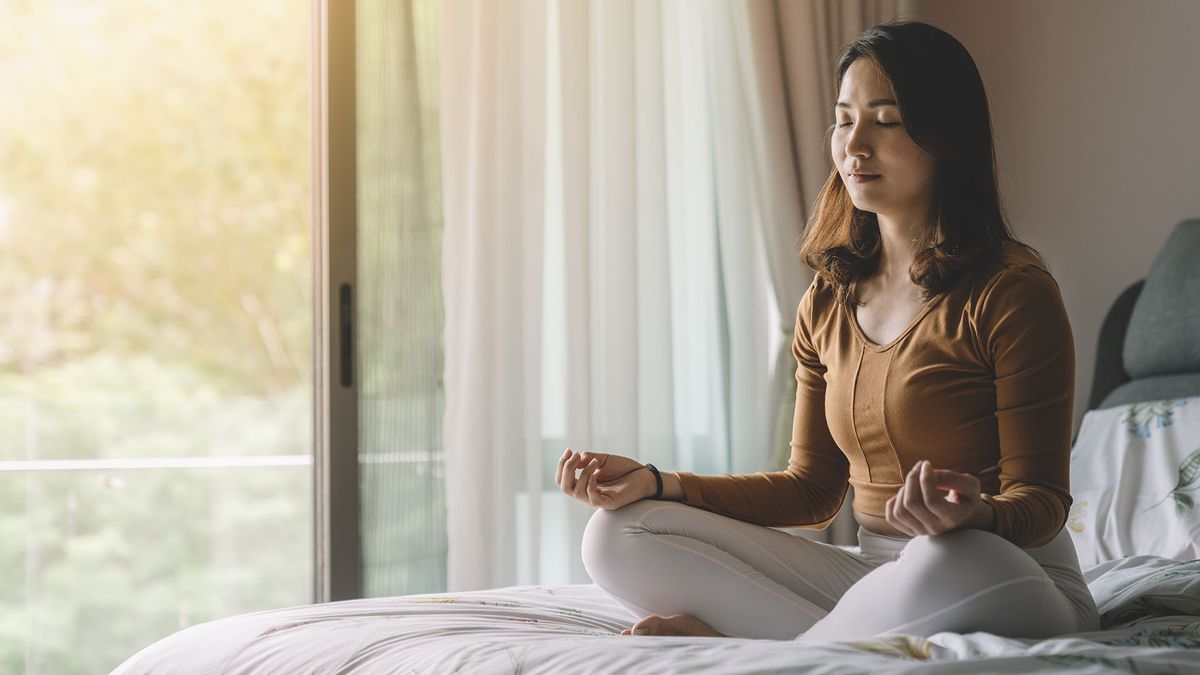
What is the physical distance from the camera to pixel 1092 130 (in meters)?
2.73

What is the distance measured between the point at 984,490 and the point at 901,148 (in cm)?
44

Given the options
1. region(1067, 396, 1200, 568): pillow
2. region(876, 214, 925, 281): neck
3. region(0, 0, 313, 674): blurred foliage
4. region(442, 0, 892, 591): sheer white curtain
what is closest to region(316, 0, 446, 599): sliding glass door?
region(442, 0, 892, 591): sheer white curtain

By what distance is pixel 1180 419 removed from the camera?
81.4 inches

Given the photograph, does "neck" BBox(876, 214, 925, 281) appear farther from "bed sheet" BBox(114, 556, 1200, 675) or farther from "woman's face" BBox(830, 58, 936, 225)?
"bed sheet" BBox(114, 556, 1200, 675)

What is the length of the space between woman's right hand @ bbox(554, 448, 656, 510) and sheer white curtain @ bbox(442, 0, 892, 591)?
1119 mm

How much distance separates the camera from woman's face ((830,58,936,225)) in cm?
146

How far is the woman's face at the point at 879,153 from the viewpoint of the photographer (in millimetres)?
1463

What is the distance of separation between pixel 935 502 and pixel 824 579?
0.36 m

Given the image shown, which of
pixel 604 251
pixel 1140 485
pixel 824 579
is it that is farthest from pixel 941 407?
pixel 604 251

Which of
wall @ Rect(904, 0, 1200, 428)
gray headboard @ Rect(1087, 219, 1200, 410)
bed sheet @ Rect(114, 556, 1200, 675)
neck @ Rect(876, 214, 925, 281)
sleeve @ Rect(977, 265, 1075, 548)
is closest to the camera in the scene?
bed sheet @ Rect(114, 556, 1200, 675)

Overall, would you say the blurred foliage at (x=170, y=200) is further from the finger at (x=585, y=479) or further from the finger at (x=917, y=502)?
the finger at (x=917, y=502)

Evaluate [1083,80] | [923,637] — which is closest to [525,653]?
[923,637]

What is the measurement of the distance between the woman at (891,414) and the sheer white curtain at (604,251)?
1.10 meters

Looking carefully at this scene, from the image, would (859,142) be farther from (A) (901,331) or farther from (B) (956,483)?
(B) (956,483)
